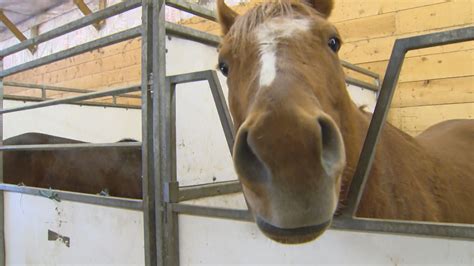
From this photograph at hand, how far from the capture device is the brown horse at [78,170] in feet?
8.25

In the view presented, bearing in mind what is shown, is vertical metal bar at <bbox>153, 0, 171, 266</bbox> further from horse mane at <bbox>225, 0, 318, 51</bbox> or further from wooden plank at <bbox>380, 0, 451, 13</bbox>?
wooden plank at <bbox>380, 0, 451, 13</bbox>

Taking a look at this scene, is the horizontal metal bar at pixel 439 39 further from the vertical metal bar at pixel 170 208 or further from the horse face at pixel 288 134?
the vertical metal bar at pixel 170 208

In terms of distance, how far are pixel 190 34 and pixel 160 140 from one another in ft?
1.46

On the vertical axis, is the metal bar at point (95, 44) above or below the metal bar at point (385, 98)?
above

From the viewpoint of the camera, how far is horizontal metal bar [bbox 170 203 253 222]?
1050 mm

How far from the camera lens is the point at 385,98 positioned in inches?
33.7

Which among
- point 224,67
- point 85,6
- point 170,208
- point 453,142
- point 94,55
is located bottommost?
point 170,208

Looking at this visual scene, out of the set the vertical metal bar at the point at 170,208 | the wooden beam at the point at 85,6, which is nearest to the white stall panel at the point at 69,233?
the vertical metal bar at the point at 170,208

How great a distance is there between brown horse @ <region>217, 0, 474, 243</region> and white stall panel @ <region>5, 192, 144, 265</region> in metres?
0.70

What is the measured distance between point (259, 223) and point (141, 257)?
777 mm

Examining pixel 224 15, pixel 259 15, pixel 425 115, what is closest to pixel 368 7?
pixel 425 115

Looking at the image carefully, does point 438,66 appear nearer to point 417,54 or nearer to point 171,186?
point 417,54

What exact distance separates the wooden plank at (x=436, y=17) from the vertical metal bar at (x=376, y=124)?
7.01 ft

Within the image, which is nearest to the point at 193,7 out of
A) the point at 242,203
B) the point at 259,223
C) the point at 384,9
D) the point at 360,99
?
the point at 242,203
